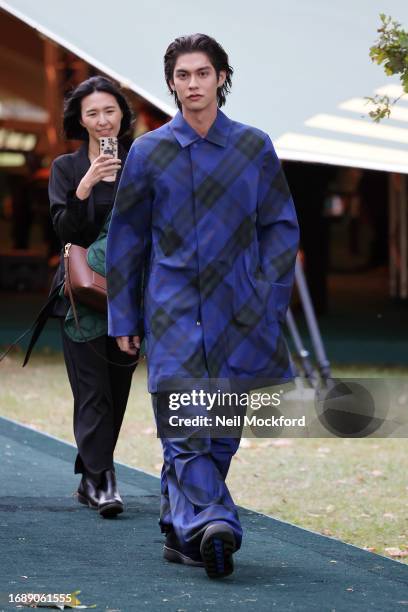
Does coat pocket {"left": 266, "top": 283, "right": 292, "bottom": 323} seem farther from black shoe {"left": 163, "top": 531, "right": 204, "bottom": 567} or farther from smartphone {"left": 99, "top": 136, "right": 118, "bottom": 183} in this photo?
smartphone {"left": 99, "top": 136, "right": 118, "bottom": 183}

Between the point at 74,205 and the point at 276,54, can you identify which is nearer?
the point at 74,205

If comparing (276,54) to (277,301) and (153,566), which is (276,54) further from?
(153,566)

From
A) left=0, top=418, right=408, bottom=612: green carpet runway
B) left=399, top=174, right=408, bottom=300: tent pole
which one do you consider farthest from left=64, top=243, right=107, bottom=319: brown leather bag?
left=399, top=174, right=408, bottom=300: tent pole

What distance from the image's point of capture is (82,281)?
21.0 feet

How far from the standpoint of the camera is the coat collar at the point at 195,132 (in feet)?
17.5

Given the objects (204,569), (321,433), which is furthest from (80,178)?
(321,433)

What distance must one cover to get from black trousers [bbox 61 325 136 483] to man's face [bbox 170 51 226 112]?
161 cm

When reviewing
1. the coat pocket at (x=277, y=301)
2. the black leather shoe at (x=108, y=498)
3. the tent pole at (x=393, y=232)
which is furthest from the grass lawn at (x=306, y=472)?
the tent pole at (x=393, y=232)

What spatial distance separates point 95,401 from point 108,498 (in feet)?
1.42

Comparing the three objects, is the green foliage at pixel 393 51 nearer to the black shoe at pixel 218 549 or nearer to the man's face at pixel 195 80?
the man's face at pixel 195 80

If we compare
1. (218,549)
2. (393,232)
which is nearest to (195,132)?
(218,549)

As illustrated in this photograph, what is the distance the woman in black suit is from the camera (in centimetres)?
658

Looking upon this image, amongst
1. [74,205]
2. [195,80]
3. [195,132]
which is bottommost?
[74,205]

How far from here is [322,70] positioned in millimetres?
12477
